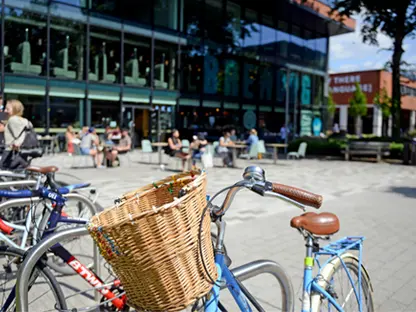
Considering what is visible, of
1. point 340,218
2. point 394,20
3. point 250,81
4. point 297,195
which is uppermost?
point 394,20

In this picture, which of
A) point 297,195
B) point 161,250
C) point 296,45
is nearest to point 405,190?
point 297,195

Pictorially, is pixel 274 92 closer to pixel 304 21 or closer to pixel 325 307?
pixel 304 21

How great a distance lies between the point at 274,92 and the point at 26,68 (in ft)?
56.0

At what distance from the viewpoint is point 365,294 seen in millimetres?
2676

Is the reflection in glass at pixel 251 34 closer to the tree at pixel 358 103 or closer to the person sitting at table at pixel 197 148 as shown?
the person sitting at table at pixel 197 148

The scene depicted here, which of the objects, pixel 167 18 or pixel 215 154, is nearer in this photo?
pixel 215 154

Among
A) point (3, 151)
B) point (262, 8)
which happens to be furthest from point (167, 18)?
point (3, 151)

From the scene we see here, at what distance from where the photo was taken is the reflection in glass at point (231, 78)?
89.2 feet

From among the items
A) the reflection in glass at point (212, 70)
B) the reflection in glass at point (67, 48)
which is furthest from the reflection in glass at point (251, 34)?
the reflection in glass at point (67, 48)

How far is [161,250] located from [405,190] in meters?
9.53

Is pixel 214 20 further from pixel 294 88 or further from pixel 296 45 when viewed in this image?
pixel 294 88

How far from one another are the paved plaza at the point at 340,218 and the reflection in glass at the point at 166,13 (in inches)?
501

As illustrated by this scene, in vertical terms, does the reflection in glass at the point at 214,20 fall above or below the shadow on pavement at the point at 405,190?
above

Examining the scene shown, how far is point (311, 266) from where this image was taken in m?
2.21
